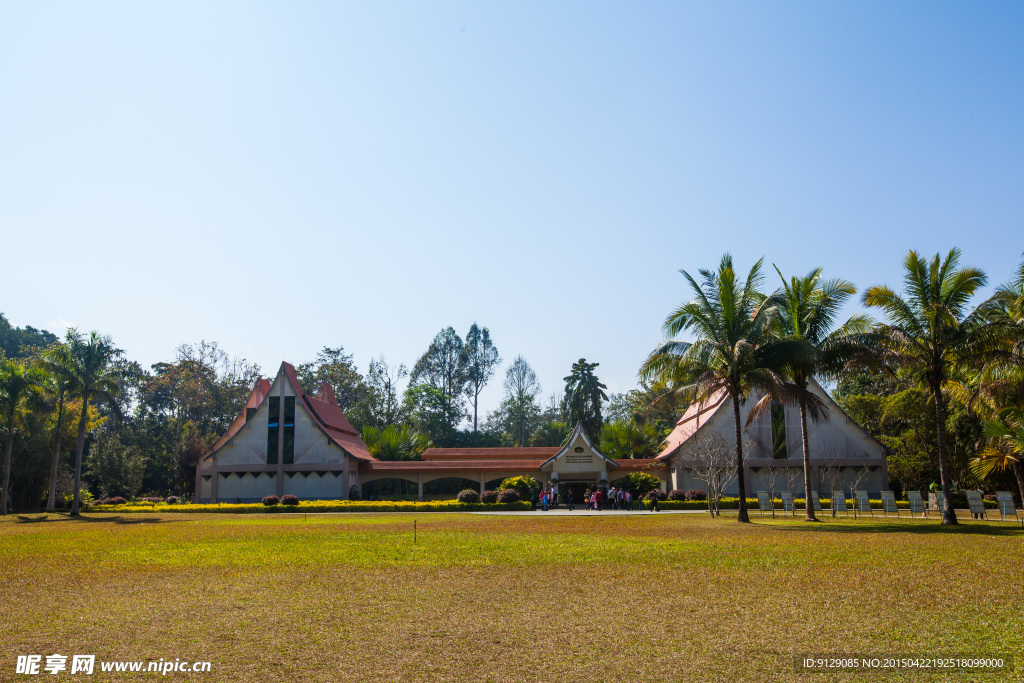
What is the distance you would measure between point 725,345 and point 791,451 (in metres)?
20.8

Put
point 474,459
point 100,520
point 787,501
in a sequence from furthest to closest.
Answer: point 474,459
point 100,520
point 787,501

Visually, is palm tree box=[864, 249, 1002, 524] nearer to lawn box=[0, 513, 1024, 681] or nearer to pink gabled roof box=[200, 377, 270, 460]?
lawn box=[0, 513, 1024, 681]

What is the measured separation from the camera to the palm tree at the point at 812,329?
76.2ft

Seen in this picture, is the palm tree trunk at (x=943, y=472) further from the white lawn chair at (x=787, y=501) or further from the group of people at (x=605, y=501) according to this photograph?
the group of people at (x=605, y=501)

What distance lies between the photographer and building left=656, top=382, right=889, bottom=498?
40.5 m

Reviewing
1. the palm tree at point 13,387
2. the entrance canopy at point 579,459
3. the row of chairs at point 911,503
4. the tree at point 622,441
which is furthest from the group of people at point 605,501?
the palm tree at point 13,387

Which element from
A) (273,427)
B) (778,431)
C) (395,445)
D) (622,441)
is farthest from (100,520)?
(778,431)

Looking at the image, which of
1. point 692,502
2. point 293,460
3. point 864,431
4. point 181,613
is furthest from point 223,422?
point 181,613

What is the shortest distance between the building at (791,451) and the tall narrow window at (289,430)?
77.7 feet

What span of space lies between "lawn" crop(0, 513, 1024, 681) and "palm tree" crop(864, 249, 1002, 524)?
282 inches

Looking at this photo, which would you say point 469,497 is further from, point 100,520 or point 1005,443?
point 1005,443

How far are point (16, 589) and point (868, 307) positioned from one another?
2225 centimetres

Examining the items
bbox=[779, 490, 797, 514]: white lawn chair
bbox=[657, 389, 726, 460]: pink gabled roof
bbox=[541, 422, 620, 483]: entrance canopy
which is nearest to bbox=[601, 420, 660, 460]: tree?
bbox=[657, 389, 726, 460]: pink gabled roof

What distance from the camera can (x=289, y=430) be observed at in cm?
4684
